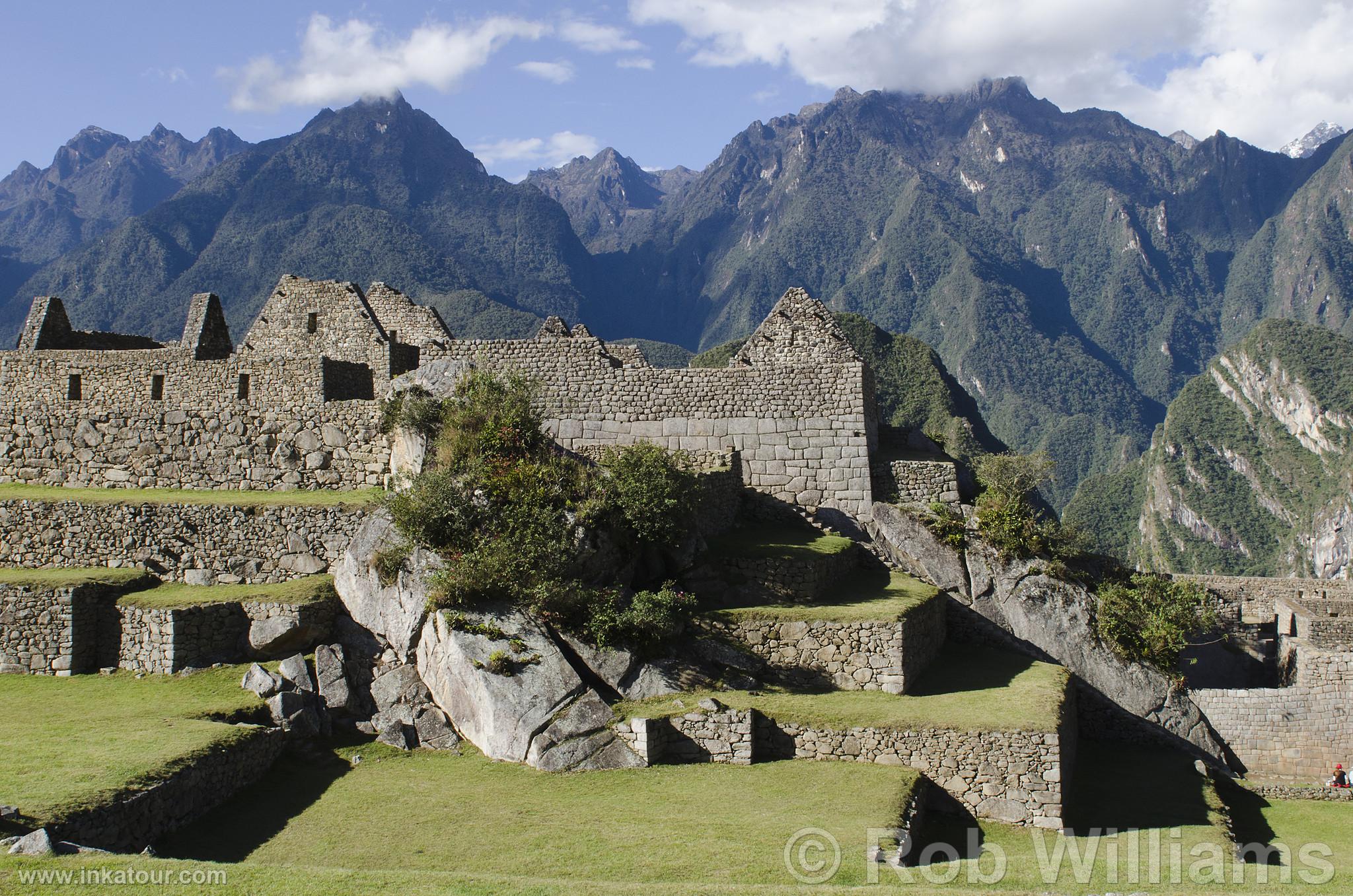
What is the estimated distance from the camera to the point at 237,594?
57.4ft

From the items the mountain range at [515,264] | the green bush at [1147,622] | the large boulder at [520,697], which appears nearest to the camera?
the large boulder at [520,697]

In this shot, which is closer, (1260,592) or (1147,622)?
(1147,622)

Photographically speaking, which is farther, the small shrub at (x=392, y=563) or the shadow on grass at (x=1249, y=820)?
the small shrub at (x=392, y=563)

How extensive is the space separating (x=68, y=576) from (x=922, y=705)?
13.6 m

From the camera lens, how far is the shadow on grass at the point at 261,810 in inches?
463

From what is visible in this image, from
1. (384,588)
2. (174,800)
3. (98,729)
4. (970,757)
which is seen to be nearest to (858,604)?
(970,757)

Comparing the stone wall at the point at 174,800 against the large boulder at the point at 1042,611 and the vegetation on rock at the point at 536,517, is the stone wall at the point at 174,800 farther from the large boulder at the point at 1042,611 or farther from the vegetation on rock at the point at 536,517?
the large boulder at the point at 1042,611

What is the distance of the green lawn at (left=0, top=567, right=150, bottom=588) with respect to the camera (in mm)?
17156

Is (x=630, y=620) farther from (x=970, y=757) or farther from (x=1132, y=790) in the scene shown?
(x=1132, y=790)

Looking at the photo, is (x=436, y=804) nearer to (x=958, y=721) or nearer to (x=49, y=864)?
(x=49, y=864)

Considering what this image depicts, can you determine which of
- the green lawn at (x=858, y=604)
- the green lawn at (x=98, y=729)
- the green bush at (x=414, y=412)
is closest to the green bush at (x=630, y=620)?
the green lawn at (x=858, y=604)

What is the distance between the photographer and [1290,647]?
2522 centimetres

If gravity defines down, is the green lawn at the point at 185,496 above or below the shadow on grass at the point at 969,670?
above

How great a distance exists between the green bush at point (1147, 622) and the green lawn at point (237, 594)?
1448cm
